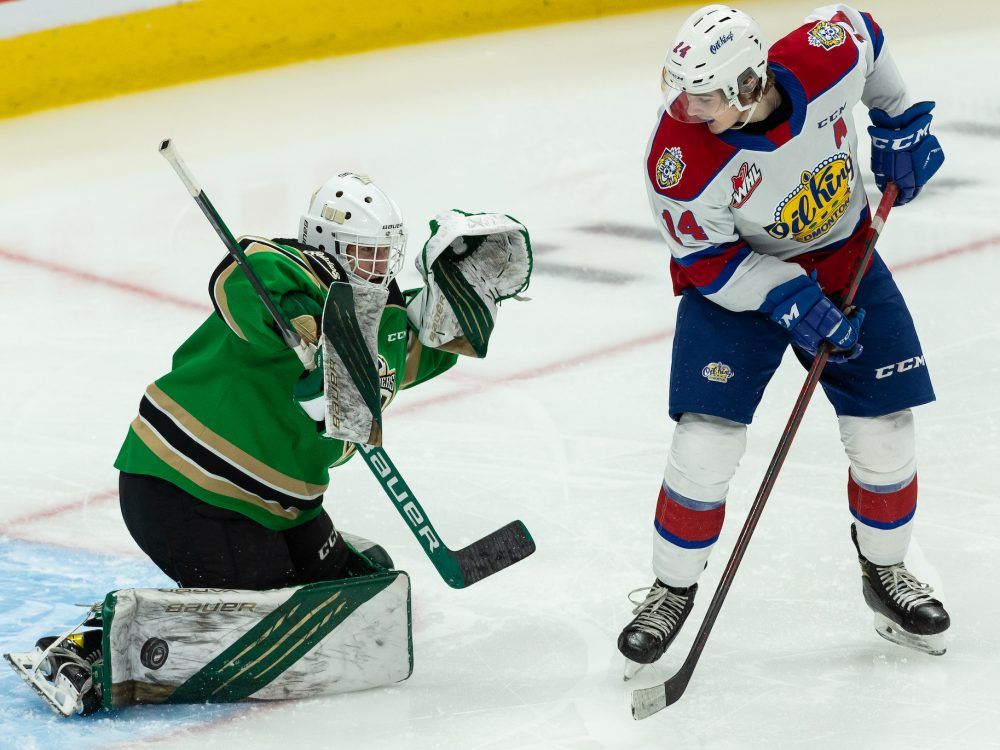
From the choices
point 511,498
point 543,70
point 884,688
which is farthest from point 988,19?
point 884,688

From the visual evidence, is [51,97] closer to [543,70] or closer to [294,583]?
[543,70]

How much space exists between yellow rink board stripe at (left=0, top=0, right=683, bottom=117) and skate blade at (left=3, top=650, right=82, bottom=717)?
13.0 ft

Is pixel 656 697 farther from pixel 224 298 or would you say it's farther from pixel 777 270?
pixel 224 298

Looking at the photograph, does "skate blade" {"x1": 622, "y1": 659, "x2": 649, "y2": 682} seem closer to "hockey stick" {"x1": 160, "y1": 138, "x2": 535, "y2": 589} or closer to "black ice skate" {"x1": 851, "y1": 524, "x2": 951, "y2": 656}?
"hockey stick" {"x1": 160, "y1": 138, "x2": 535, "y2": 589}

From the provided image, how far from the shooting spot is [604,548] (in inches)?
117

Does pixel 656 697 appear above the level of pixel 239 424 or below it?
below

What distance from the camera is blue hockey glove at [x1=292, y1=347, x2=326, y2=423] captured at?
2.24 metres

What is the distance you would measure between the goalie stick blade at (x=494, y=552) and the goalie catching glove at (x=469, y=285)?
35 centimetres

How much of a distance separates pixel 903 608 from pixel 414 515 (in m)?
0.80

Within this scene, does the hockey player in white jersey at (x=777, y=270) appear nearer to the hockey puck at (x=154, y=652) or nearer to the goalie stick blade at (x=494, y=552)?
the goalie stick blade at (x=494, y=552)

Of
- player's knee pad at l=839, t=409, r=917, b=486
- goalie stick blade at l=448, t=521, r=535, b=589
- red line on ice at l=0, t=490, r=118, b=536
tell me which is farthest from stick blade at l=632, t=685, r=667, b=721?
red line on ice at l=0, t=490, r=118, b=536

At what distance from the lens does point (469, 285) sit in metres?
2.52

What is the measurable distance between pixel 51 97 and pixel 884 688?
14.8 feet

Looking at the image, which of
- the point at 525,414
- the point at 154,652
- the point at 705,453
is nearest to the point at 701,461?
the point at 705,453
